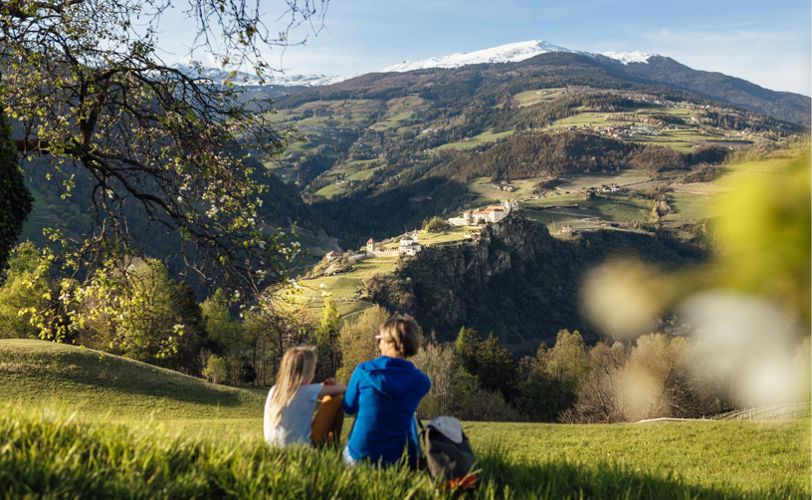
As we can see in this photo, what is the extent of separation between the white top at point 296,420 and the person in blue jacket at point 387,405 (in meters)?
0.43

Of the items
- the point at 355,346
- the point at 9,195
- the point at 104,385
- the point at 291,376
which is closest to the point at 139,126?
the point at 9,195

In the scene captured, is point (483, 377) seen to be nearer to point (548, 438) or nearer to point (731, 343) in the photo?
point (548, 438)

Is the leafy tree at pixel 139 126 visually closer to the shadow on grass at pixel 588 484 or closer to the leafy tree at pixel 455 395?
the shadow on grass at pixel 588 484

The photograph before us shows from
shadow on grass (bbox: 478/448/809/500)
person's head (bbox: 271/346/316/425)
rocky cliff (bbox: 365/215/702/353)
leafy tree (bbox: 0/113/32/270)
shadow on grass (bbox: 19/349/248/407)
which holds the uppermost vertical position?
leafy tree (bbox: 0/113/32/270)

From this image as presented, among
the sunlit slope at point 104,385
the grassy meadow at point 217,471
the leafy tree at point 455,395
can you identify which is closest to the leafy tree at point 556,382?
the leafy tree at point 455,395

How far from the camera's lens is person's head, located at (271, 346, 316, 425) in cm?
596

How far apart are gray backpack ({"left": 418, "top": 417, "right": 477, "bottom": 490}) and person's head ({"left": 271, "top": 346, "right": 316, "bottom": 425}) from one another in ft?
4.73

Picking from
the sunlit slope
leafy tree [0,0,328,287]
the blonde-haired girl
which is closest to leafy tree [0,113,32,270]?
leafy tree [0,0,328,287]

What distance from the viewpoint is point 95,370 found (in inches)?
1218

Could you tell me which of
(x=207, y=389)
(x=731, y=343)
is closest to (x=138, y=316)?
(x=731, y=343)

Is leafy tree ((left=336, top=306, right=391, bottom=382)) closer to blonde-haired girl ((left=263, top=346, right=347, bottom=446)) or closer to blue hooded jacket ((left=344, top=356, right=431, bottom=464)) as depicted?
blonde-haired girl ((left=263, top=346, right=347, bottom=446))

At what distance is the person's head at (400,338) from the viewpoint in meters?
5.86

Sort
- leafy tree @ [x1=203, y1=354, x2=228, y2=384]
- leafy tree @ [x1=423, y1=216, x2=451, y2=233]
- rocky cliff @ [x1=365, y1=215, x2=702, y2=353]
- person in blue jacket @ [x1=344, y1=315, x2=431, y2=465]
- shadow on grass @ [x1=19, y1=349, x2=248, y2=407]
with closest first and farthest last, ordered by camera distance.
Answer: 1. person in blue jacket @ [x1=344, y1=315, x2=431, y2=465]
2. shadow on grass @ [x1=19, y1=349, x2=248, y2=407]
3. leafy tree @ [x1=203, y1=354, x2=228, y2=384]
4. rocky cliff @ [x1=365, y1=215, x2=702, y2=353]
5. leafy tree @ [x1=423, y1=216, x2=451, y2=233]

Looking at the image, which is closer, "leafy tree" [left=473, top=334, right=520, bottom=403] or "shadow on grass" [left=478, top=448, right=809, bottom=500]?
"shadow on grass" [left=478, top=448, right=809, bottom=500]
